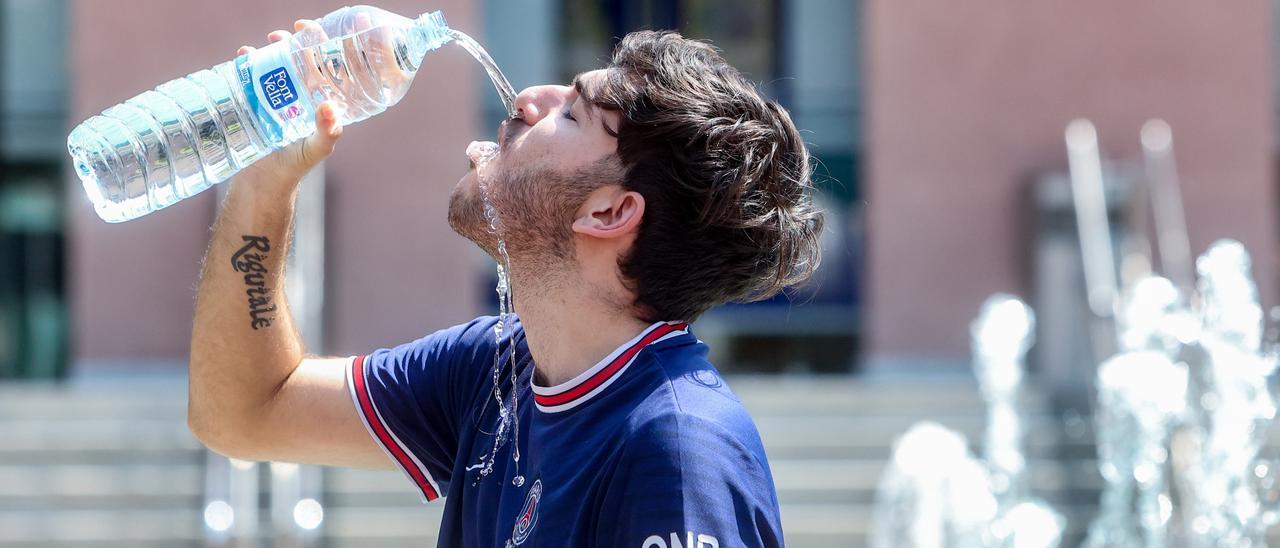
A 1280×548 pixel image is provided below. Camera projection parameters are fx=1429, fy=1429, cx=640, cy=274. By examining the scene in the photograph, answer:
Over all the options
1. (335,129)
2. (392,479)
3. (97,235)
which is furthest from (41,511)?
(335,129)

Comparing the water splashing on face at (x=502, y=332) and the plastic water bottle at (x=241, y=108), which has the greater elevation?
the plastic water bottle at (x=241, y=108)

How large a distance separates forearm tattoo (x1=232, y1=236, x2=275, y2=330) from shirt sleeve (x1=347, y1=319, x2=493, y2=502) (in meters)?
0.18

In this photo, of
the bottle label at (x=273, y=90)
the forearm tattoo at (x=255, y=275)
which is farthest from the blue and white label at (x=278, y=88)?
the forearm tattoo at (x=255, y=275)

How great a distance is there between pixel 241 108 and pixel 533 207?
2.04 feet

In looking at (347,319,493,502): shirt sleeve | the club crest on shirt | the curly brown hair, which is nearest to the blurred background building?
(347,319,493,502): shirt sleeve

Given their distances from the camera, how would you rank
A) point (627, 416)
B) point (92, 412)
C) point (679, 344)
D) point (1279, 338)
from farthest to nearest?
point (92, 412), point (1279, 338), point (679, 344), point (627, 416)

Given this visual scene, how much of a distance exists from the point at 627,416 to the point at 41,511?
6.51 metres

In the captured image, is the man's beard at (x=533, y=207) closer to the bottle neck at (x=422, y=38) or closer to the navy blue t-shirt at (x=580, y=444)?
the navy blue t-shirt at (x=580, y=444)

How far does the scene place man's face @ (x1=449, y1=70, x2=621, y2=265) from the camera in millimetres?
2070

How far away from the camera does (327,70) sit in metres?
2.50

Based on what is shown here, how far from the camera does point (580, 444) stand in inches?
75.8

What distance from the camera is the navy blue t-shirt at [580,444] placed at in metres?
1.75

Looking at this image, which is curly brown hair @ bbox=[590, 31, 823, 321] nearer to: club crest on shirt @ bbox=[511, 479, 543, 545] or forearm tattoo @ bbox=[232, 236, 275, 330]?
club crest on shirt @ bbox=[511, 479, 543, 545]

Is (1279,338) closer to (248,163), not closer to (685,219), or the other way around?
(685,219)
